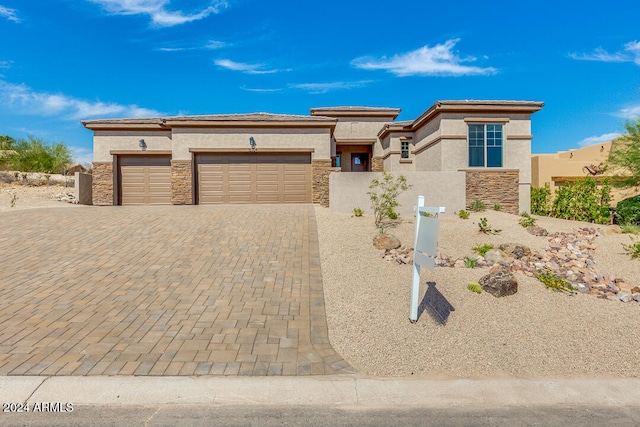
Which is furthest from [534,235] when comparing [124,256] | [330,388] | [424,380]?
[124,256]

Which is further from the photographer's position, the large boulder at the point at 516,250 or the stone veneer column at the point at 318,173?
the stone veneer column at the point at 318,173

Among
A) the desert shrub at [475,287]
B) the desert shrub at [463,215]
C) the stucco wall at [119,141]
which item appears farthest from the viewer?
the stucco wall at [119,141]

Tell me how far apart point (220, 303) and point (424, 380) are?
3.58m

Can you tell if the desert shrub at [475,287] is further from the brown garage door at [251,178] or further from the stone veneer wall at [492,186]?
the brown garage door at [251,178]

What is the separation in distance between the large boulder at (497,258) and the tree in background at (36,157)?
3249 cm

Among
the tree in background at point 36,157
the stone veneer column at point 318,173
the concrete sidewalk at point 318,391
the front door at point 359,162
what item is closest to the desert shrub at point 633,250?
the concrete sidewalk at point 318,391

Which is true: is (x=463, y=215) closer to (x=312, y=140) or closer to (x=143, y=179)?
(x=312, y=140)

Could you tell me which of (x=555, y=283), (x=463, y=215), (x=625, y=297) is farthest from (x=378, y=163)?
(x=625, y=297)

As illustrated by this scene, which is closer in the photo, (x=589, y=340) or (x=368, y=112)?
(x=589, y=340)

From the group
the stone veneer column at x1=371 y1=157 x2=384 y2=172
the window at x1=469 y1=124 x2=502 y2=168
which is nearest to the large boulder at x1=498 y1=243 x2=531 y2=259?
the window at x1=469 y1=124 x2=502 y2=168

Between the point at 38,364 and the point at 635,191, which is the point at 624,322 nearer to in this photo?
the point at 38,364

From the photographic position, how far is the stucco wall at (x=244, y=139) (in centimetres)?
1733

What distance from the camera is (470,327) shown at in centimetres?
518

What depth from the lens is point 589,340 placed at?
484cm
